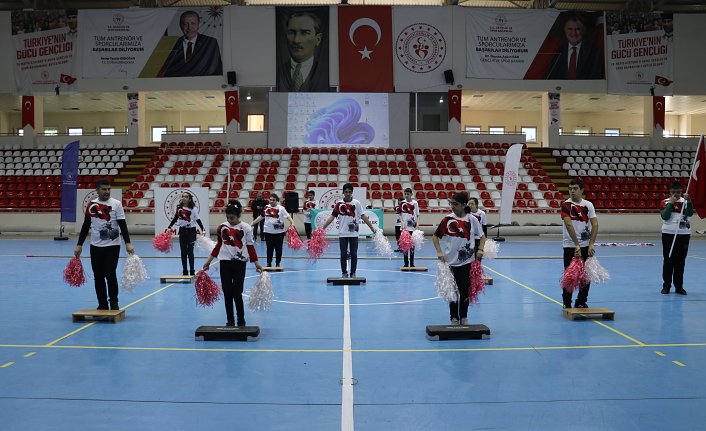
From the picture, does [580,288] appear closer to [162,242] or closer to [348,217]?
[348,217]

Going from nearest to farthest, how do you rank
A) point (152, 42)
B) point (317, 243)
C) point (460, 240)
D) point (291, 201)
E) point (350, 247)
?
point (460, 240) → point (350, 247) → point (317, 243) → point (291, 201) → point (152, 42)

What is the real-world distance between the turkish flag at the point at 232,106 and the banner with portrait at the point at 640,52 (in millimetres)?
19135

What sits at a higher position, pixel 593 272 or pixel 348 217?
pixel 348 217

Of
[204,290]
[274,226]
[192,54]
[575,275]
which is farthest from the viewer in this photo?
[192,54]

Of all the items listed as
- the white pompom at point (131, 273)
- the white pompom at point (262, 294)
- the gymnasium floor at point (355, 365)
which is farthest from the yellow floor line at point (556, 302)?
the white pompom at point (131, 273)

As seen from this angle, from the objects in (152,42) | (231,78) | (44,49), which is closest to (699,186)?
(231,78)

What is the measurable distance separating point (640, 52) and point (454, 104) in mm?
9864

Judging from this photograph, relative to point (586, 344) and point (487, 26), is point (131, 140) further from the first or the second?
point (586, 344)

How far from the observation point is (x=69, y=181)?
22.2 metres

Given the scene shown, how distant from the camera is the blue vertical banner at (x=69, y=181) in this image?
21953 millimetres

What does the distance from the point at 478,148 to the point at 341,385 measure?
2764cm

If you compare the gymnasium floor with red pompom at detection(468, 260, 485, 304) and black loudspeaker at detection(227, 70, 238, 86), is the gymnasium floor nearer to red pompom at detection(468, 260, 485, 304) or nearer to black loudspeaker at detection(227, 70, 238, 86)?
red pompom at detection(468, 260, 485, 304)

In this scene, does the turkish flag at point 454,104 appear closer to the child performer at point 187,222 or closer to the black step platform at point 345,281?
the black step platform at point 345,281

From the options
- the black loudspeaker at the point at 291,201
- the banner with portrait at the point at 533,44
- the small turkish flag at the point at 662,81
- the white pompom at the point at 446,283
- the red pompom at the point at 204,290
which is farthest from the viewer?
the small turkish flag at the point at 662,81
